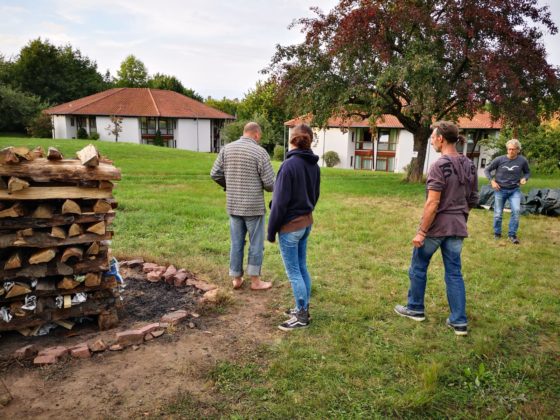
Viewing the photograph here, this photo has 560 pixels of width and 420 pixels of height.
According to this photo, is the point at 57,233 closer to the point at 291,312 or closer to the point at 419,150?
the point at 291,312

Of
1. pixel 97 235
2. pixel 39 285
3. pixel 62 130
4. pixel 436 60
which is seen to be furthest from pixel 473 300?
pixel 62 130

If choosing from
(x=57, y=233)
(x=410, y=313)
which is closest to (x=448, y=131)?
(x=410, y=313)

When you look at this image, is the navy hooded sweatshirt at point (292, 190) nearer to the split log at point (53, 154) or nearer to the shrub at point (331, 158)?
the split log at point (53, 154)

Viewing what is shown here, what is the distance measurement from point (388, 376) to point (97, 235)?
2863 millimetres

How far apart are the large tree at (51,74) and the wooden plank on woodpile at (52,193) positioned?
177ft

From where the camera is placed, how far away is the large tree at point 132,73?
2420 inches

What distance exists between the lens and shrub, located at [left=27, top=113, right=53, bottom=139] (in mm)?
41969

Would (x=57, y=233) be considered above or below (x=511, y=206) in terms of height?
above

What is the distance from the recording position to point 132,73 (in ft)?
203

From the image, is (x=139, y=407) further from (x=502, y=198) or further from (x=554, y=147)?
(x=554, y=147)

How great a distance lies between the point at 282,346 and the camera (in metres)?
3.84

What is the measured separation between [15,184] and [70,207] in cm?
46

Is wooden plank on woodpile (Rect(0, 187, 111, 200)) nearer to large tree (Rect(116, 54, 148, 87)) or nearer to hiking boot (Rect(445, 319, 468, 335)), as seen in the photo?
hiking boot (Rect(445, 319, 468, 335))

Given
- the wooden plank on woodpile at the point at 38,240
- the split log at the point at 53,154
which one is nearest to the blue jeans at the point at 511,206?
the wooden plank on woodpile at the point at 38,240
